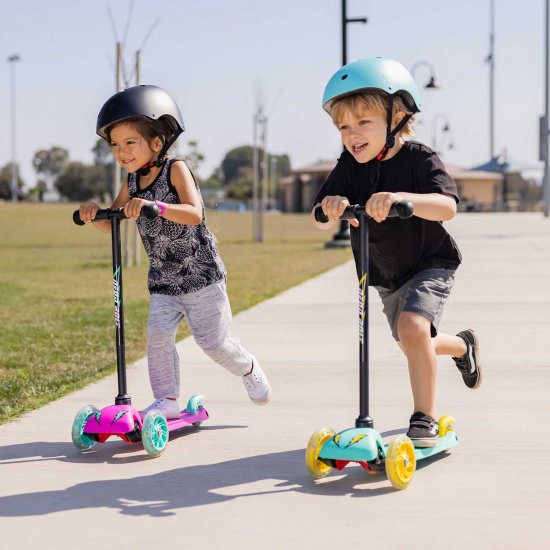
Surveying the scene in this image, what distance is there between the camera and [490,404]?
18.7 ft

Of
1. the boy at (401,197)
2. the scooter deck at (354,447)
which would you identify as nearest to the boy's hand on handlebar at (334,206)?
the boy at (401,197)

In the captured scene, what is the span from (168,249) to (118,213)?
1.34 ft

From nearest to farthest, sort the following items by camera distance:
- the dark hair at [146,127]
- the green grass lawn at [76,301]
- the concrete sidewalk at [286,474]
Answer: the concrete sidewalk at [286,474] → the dark hair at [146,127] → the green grass lawn at [76,301]

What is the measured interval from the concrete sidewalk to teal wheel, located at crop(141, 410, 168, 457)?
5cm

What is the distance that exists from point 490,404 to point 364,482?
5.69ft

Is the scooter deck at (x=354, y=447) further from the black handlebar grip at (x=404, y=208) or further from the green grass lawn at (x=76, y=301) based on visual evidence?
the green grass lawn at (x=76, y=301)

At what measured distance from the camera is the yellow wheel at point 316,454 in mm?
4137

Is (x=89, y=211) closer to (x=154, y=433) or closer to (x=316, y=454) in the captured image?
(x=154, y=433)

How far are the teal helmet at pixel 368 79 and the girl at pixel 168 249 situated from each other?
34.0 inches

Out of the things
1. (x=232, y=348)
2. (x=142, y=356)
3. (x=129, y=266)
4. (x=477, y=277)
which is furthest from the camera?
(x=129, y=266)

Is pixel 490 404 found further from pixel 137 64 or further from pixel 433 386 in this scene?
pixel 137 64

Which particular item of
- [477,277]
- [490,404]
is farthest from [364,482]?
[477,277]

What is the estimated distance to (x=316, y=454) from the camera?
414 cm

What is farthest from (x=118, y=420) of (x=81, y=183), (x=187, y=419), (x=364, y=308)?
(x=81, y=183)
